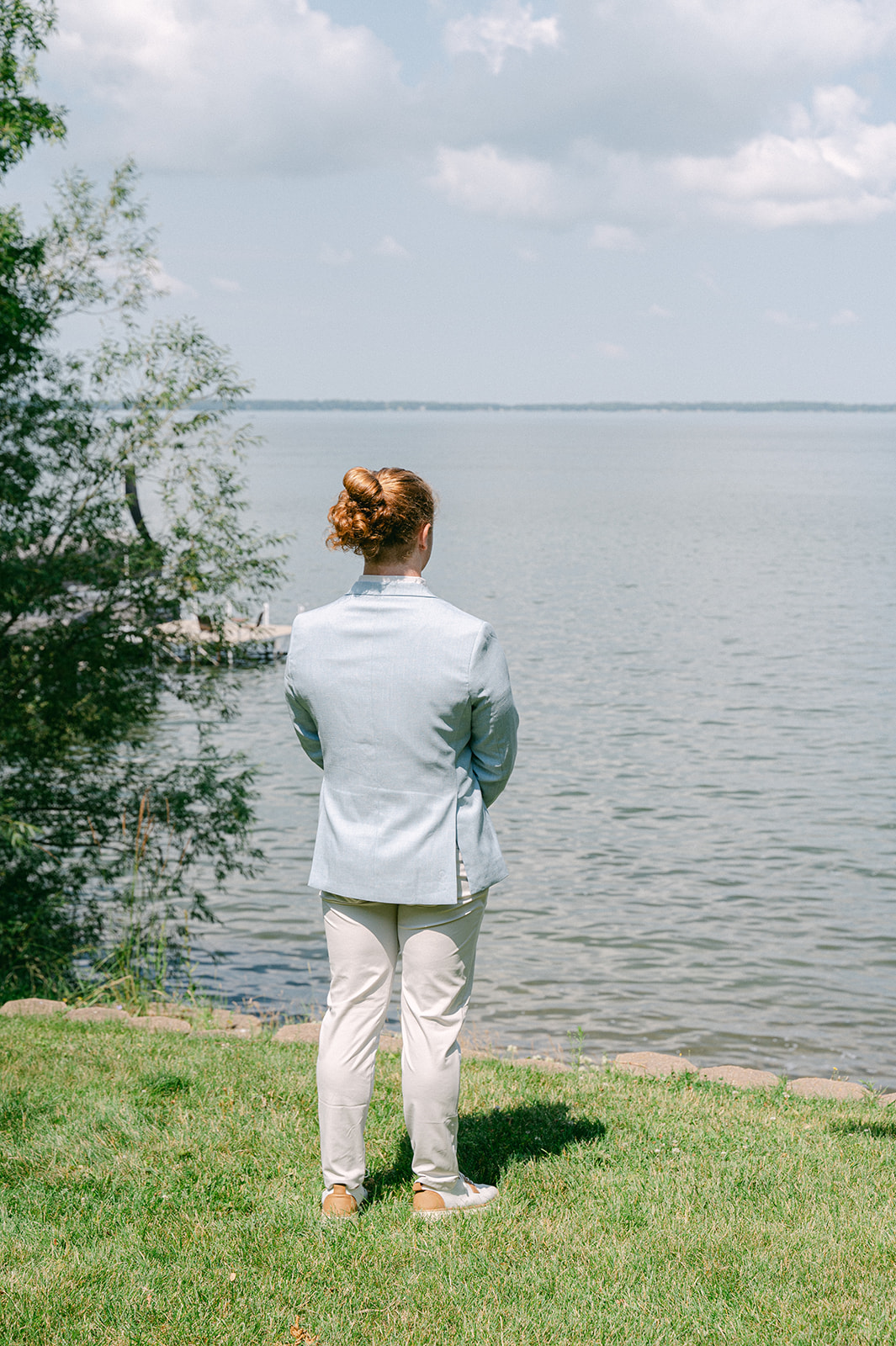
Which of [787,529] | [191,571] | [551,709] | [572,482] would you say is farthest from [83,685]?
[572,482]

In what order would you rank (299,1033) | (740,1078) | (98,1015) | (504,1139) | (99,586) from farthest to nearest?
(99,586) → (98,1015) → (299,1033) → (740,1078) → (504,1139)

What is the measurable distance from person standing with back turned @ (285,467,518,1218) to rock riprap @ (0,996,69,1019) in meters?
3.56

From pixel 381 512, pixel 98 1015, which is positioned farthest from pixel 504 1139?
pixel 98 1015

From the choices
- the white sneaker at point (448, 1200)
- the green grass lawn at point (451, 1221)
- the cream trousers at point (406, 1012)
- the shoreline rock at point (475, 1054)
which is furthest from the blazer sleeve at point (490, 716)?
the shoreline rock at point (475, 1054)

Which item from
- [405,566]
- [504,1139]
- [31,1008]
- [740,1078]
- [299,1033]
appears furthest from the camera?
[31,1008]

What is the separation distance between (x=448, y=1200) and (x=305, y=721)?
170cm

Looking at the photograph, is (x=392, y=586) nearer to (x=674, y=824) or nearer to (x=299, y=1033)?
(x=299, y=1033)

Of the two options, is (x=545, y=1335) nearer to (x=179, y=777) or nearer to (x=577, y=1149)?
(x=577, y=1149)

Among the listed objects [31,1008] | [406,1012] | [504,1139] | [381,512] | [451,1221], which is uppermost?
[381,512]

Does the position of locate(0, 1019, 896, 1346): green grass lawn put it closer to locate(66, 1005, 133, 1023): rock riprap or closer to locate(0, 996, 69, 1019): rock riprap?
locate(66, 1005, 133, 1023): rock riprap

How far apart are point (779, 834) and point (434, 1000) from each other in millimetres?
13117

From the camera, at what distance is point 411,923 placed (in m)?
4.04

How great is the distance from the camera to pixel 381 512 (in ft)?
12.9

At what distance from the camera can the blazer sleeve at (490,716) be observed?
3.93 metres
